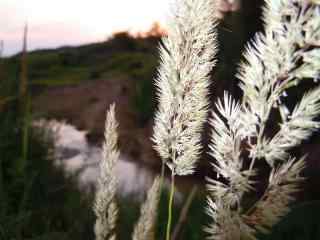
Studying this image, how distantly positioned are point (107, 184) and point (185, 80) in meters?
0.28

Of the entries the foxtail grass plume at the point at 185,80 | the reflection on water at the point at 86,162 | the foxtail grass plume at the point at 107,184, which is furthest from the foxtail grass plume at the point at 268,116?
the reflection on water at the point at 86,162

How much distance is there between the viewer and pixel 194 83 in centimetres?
58

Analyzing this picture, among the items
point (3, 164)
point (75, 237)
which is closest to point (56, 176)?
point (3, 164)

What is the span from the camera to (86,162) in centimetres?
461

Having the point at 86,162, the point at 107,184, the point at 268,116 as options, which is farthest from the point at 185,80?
the point at 86,162

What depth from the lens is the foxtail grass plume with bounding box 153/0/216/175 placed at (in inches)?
21.0

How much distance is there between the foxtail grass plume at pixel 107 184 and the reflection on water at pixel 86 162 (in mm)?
2786

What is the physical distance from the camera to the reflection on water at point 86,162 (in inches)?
153

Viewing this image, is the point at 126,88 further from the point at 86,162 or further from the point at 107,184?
the point at 107,184

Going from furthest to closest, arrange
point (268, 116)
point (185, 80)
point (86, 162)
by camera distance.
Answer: point (86, 162) < point (185, 80) < point (268, 116)

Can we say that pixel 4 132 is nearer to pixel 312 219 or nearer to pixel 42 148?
pixel 42 148

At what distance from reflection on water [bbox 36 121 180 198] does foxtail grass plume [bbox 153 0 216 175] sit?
297 cm

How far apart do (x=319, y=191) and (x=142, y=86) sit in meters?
5.20

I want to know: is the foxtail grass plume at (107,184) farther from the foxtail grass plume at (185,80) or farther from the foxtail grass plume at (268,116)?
the foxtail grass plume at (268,116)
